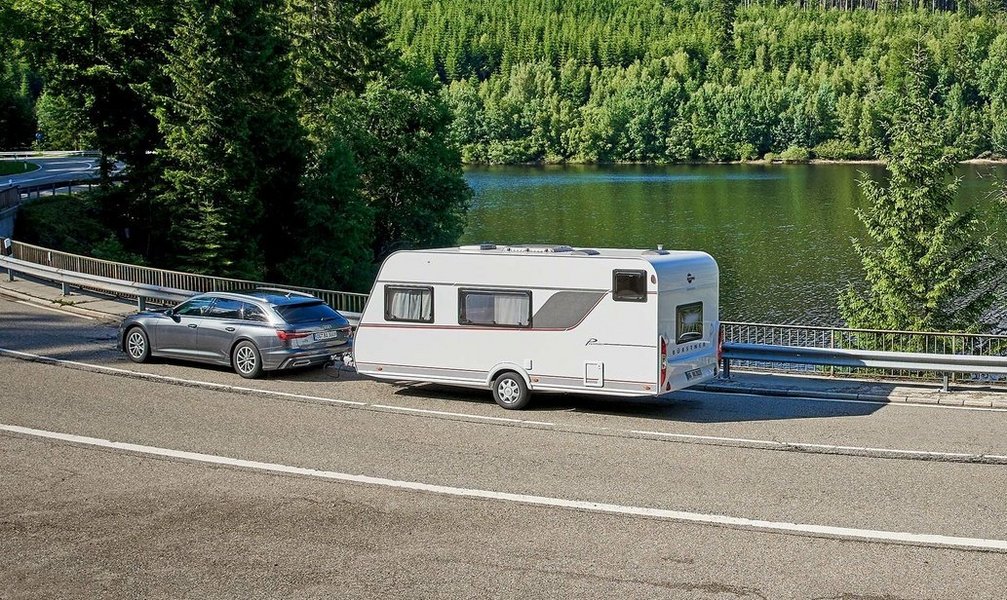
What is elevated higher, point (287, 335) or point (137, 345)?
point (287, 335)

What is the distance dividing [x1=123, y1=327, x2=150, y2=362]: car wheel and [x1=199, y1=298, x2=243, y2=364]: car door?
4.38 feet

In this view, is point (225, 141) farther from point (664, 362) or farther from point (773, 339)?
point (664, 362)

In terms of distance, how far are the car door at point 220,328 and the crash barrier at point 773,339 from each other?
11.2 feet

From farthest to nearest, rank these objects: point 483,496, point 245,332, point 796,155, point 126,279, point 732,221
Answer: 1. point 796,155
2. point 732,221
3. point 126,279
4. point 245,332
5. point 483,496

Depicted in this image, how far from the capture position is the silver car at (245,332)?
20484mm

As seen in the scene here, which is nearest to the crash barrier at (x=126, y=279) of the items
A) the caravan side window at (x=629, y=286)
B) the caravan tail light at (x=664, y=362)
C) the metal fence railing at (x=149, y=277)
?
the metal fence railing at (x=149, y=277)

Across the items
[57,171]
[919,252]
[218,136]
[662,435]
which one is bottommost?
[662,435]

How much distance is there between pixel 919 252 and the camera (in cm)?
3522

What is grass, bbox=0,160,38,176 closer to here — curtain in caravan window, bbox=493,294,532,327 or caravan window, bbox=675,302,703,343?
curtain in caravan window, bbox=493,294,532,327

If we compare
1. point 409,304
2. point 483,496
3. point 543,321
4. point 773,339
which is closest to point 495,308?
point 543,321

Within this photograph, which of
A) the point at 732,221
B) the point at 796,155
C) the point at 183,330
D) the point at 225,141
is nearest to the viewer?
the point at 183,330

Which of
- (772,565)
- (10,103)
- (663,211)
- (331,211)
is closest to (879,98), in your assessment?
(663,211)

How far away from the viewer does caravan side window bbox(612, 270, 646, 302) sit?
56.5ft

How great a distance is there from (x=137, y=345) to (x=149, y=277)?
8058 millimetres
